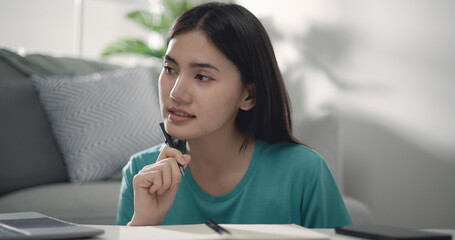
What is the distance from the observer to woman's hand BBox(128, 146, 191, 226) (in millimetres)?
1021

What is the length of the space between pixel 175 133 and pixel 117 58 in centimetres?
322

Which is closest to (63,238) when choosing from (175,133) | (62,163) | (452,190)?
(175,133)

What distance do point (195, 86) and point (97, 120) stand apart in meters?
1.06

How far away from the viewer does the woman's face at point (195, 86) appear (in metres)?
1.13

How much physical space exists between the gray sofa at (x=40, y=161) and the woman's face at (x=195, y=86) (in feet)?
2.50

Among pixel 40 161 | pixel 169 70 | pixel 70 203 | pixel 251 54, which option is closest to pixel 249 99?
pixel 251 54

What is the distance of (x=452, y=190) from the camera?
1.91 metres

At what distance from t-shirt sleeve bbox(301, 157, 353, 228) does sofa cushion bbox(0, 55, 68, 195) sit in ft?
4.13

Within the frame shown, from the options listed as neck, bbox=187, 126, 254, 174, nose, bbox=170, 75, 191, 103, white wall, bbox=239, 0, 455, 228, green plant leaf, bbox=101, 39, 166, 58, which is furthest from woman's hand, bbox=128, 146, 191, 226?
green plant leaf, bbox=101, 39, 166, 58

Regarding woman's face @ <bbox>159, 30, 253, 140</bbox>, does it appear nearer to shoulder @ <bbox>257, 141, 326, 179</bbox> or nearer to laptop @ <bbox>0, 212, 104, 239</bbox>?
shoulder @ <bbox>257, 141, 326, 179</bbox>

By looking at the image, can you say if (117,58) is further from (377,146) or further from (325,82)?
(377,146)

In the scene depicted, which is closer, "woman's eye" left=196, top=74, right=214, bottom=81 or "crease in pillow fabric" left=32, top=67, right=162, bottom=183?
"woman's eye" left=196, top=74, right=214, bottom=81

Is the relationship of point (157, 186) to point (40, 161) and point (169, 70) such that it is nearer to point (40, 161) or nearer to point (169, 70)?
point (169, 70)

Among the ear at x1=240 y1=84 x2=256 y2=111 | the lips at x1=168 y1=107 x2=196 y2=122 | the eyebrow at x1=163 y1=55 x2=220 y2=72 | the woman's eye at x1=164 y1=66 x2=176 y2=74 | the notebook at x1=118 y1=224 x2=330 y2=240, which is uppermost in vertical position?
the eyebrow at x1=163 y1=55 x2=220 y2=72
